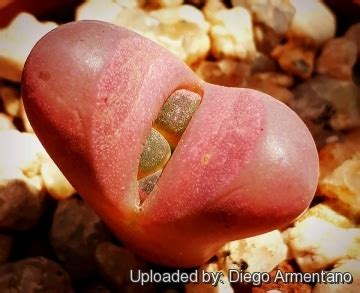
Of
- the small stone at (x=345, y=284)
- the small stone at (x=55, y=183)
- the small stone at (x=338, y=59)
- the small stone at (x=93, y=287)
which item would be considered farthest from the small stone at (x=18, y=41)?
the small stone at (x=345, y=284)

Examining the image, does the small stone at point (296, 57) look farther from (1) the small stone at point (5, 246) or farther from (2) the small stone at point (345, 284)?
(1) the small stone at point (5, 246)

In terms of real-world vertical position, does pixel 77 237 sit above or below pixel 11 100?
below

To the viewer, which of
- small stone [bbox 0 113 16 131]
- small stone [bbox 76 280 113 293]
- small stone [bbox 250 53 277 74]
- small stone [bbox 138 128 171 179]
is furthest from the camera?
small stone [bbox 250 53 277 74]

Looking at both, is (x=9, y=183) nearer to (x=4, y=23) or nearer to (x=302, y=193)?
(x=4, y=23)

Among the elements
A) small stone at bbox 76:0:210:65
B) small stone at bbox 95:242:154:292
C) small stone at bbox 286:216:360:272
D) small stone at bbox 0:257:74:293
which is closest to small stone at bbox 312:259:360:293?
small stone at bbox 286:216:360:272

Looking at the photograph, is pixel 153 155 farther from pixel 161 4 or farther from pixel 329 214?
pixel 161 4

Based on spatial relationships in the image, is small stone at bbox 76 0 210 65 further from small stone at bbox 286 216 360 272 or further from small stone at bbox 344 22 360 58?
small stone at bbox 286 216 360 272

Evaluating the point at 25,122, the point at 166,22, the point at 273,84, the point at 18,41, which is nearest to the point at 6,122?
the point at 25,122
